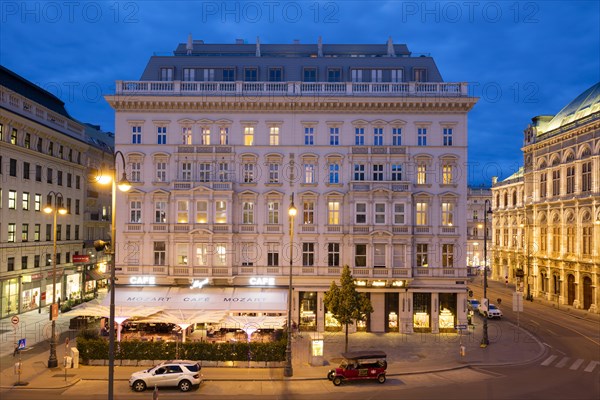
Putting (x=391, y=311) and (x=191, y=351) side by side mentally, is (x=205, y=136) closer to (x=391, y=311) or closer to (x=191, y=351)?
(x=191, y=351)

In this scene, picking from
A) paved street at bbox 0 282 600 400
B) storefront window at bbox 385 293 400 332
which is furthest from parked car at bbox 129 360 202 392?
storefront window at bbox 385 293 400 332

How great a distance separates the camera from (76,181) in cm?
5434

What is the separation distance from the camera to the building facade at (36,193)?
41.6 meters

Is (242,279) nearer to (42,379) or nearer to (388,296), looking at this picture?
(388,296)

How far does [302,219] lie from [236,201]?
5.67m

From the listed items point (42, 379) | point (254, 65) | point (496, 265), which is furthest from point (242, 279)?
point (496, 265)

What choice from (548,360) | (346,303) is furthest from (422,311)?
(346,303)

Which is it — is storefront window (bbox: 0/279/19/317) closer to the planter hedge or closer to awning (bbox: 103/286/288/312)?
awning (bbox: 103/286/288/312)

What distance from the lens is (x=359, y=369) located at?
25844 millimetres

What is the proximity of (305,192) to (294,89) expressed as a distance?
8777 mm

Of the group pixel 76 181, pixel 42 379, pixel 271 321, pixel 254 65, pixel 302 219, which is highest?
pixel 254 65

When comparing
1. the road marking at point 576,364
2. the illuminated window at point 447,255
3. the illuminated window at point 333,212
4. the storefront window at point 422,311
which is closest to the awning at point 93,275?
the illuminated window at point 333,212

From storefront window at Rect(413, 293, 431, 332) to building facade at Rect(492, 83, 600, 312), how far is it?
75.2ft

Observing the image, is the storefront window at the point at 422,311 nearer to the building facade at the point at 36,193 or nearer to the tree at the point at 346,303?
the tree at the point at 346,303
